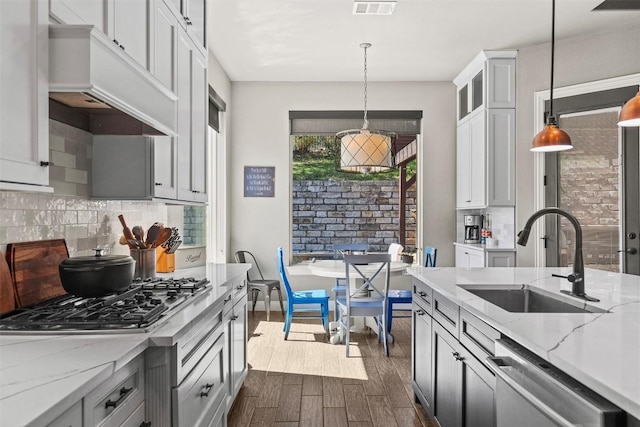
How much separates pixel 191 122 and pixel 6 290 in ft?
5.13

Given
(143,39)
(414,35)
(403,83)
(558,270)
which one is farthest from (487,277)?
(403,83)

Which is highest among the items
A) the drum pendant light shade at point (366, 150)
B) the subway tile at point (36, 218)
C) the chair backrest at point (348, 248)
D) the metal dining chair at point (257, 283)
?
the drum pendant light shade at point (366, 150)

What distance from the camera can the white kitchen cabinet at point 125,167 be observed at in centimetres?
227

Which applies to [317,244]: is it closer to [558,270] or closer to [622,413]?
[558,270]

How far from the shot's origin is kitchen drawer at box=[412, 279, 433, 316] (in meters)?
2.63

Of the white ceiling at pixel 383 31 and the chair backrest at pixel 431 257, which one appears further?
the chair backrest at pixel 431 257

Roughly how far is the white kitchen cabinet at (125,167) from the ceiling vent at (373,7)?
2.24m

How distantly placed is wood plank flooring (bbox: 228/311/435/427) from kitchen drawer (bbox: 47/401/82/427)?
6.19ft

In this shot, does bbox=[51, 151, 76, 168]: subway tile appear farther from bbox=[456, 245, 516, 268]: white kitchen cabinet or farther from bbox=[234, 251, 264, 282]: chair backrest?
bbox=[456, 245, 516, 268]: white kitchen cabinet

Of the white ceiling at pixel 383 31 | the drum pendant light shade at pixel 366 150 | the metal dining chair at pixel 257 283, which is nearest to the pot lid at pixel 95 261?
the white ceiling at pixel 383 31

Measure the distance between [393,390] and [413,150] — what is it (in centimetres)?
378

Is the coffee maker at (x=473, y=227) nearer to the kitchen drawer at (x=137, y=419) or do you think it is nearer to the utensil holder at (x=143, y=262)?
the utensil holder at (x=143, y=262)

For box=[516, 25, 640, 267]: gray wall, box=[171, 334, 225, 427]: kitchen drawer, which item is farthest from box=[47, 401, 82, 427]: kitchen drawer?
box=[516, 25, 640, 267]: gray wall

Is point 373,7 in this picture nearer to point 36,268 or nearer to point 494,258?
point 494,258
